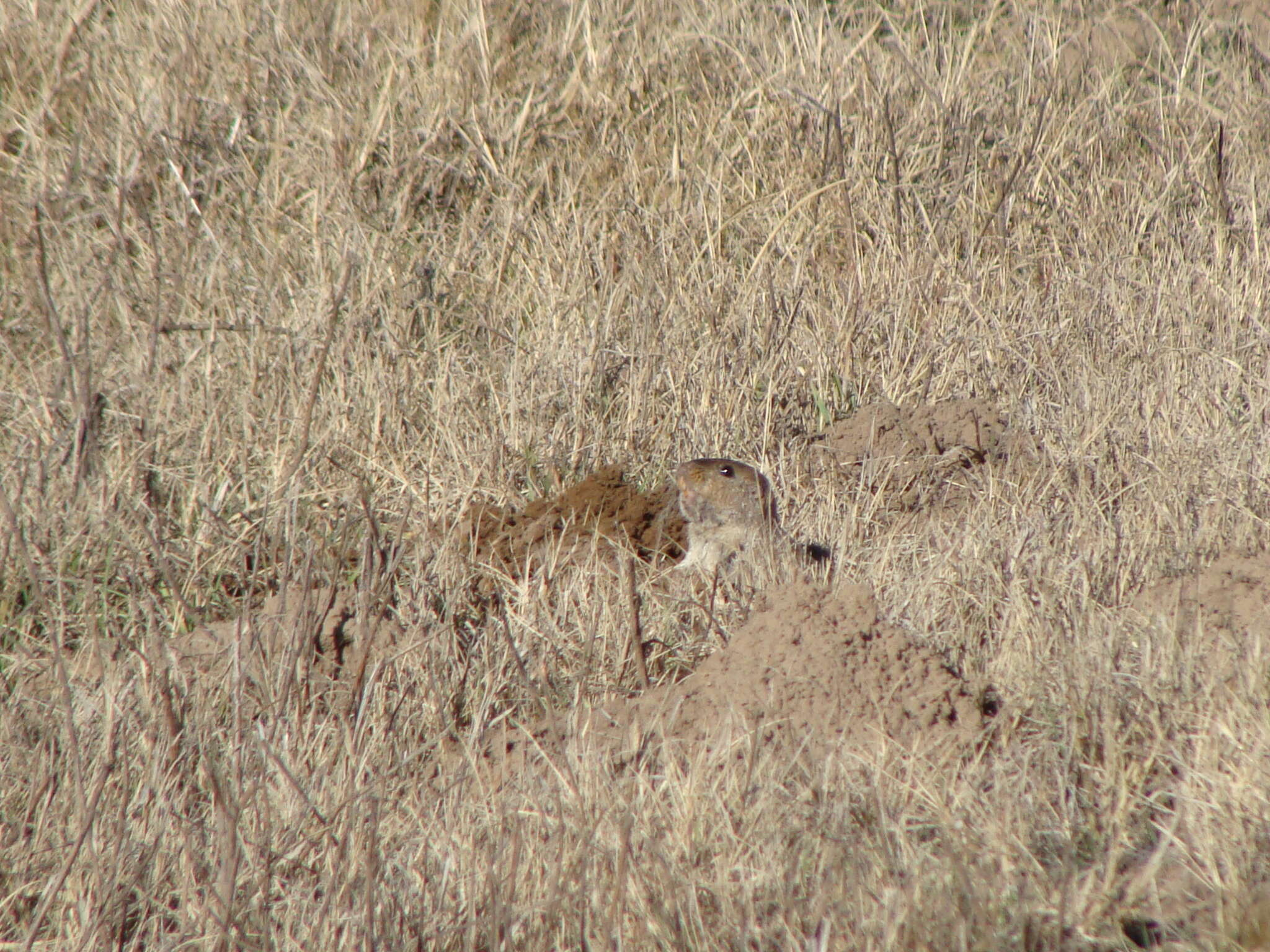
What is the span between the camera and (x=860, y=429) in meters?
4.04

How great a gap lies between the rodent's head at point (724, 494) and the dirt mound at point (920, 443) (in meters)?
0.52

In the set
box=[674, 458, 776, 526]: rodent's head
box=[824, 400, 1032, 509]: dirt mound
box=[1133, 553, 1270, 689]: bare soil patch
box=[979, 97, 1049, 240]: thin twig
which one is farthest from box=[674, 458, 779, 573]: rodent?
box=[979, 97, 1049, 240]: thin twig

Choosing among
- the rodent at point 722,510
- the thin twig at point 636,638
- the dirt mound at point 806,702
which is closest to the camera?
the dirt mound at point 806,702

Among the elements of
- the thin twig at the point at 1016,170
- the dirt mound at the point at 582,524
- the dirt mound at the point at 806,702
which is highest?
the thin twig at the point at 1016,170

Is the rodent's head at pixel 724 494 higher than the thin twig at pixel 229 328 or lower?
lower

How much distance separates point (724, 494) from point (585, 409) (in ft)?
2.94

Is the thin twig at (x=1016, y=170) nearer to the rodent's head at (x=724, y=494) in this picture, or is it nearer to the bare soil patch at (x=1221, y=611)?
the rodent's head at (x=724, y=494)

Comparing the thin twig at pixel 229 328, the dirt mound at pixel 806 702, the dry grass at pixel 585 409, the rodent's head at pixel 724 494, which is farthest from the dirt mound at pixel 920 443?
the thin twig at pixel 229 328

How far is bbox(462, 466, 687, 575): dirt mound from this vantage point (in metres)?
3.58

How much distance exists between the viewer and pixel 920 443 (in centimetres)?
400

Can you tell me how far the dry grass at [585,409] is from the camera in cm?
224

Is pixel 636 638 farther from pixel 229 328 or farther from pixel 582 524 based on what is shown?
pixel 229 328

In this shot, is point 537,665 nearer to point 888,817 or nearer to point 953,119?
point 888,817

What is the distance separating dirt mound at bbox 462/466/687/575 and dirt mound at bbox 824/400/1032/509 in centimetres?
63
